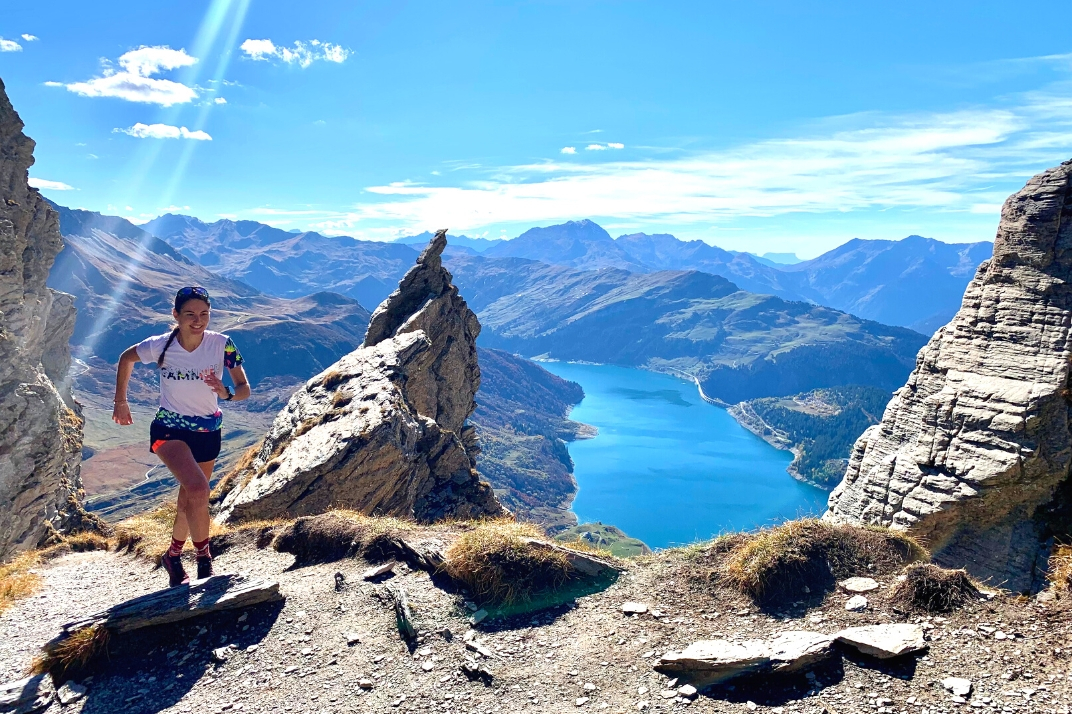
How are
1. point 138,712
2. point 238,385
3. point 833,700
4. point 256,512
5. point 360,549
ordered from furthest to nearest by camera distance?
1. point 256,512
2. point 360,549
3. point 238,385
4. point 138,712
5. point 833,700

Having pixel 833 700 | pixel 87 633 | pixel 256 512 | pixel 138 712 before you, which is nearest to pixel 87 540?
pixel 256 512

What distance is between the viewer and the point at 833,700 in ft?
25.1

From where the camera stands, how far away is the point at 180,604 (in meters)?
9.97

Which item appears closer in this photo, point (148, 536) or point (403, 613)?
point (403, 613)

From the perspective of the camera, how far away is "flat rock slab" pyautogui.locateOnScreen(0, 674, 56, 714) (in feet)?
27.6

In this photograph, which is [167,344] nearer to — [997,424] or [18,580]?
[18,580]

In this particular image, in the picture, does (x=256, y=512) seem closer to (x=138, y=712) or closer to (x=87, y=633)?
(x=87, y=633)

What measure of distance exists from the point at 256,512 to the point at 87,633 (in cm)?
1014

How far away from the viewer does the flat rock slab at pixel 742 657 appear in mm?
8242

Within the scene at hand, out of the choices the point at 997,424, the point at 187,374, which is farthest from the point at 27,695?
the point at 997,424

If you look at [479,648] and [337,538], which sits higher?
[337,538]

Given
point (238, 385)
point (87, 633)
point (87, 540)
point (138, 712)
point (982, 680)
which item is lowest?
point (87, 540)

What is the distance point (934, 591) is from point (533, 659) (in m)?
6.59

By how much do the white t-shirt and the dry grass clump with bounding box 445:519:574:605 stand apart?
17.9 ft
